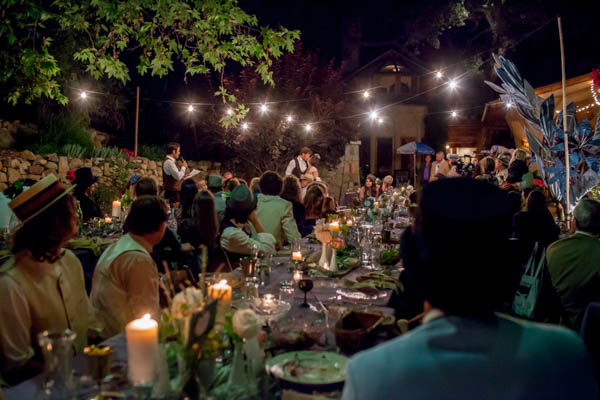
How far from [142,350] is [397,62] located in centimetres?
2568

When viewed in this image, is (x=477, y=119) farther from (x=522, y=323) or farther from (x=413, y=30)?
(x=522, y=323)

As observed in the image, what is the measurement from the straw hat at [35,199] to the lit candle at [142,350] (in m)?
0.95

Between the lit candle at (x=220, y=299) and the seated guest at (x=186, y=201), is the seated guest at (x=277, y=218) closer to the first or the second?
the seated guest at (x=186, y=201)

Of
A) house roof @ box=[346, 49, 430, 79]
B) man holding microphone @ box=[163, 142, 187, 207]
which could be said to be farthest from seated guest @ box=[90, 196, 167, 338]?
house roof @ box=[346, 49, 430, 79]

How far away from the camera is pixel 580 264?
3.28 meters

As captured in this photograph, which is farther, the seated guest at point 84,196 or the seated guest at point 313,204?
the seated guest at point 313,204

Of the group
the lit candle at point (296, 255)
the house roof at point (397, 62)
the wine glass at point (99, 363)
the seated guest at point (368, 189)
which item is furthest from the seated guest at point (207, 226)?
the house roof at point (397, 62)

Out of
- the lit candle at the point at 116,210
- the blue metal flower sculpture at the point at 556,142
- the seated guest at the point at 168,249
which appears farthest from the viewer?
the blue metal flower sculpture at the point at 556,142

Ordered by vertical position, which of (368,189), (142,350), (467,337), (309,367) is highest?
(368,189)

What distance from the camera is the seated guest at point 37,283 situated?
1948 millimetres

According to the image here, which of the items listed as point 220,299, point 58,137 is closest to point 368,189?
point 58,137

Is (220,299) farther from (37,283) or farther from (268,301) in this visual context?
(37,283)

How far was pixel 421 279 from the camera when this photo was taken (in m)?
1.08

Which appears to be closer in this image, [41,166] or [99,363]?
→ [99,363]
